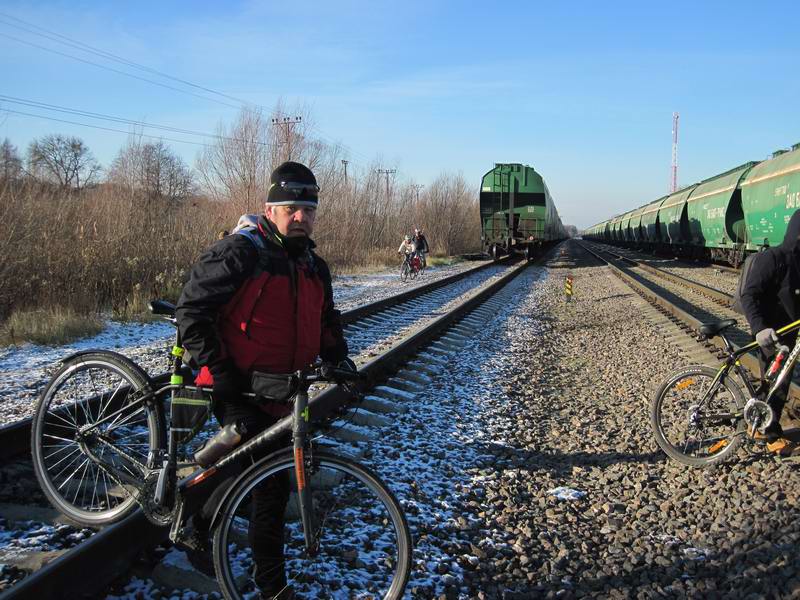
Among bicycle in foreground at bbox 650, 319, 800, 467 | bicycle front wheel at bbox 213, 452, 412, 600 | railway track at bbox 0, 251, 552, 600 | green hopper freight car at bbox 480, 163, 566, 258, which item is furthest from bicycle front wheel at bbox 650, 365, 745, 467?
green hopper freight car at bbox 480, 163, 566, 258

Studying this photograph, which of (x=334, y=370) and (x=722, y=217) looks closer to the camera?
(x=334, y=370)

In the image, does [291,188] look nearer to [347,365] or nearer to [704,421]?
[347,365]

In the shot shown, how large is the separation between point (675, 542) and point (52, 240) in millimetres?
10821

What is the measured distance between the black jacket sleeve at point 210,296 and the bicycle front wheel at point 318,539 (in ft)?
1.71

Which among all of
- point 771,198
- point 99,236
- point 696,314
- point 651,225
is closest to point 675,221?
point 651,225

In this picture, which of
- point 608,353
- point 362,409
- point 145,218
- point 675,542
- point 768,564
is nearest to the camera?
point 768,564

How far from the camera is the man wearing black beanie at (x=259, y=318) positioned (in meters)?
2.52

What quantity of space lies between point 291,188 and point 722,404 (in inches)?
148

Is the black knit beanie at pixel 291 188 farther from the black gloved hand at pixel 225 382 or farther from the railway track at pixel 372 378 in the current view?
the railway track at pixel 372 378

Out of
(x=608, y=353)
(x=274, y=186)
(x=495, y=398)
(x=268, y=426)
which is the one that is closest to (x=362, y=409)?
(x=495, y=398)

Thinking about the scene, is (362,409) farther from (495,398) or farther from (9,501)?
(9,501)

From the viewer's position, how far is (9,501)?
3.47 metres

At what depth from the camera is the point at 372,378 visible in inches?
251

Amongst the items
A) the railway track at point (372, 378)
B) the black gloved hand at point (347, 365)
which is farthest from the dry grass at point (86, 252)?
the black gloved hand at point (347, 365)
